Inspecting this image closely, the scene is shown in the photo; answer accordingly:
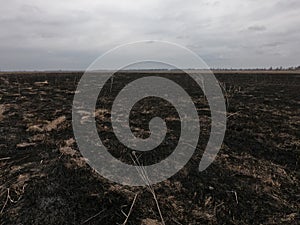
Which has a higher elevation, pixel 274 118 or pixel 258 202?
pixel 274 118

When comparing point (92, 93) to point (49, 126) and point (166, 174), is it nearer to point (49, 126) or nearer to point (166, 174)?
point (49, 126)

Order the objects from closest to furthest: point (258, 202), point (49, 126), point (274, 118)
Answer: point (258, 202)
point (49, 126)
point (274, 118)

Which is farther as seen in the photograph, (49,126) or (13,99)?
(13,99)

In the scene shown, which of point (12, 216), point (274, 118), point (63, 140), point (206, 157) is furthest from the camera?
point (274, 118)

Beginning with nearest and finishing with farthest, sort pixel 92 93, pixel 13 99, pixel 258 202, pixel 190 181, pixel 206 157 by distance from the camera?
pixel 258 202
pixel 190 181
pixel 206 157
pixel 13 99
pixel 92 93

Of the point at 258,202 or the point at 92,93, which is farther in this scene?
the point at 92,93

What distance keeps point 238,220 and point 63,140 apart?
15.2 ft

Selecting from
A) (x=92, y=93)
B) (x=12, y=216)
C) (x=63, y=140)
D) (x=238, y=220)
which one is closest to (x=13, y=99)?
(x=92, y=93)

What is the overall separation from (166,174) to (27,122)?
511cm

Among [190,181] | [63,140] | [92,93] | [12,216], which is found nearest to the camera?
[12,216]

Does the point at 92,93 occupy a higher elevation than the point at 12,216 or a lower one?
higher

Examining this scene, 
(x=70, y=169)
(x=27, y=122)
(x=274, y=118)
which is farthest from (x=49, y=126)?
(x=274, y=118)

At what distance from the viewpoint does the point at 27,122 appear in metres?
8.20

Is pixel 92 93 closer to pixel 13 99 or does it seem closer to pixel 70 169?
pixel 13 99
